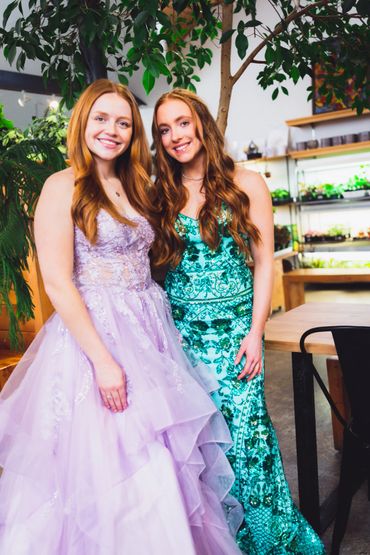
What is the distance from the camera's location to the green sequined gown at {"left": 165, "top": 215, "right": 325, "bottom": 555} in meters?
1.86

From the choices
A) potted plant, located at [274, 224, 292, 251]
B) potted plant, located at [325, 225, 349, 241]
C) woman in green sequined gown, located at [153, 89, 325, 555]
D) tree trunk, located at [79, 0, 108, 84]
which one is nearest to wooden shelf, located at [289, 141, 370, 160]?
potted plant, located at [325, 225, 349, 241]

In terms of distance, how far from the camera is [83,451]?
154 cm

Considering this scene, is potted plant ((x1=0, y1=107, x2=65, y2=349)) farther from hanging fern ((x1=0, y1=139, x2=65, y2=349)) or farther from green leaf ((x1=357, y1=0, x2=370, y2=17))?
green leaf ((x1=357, y1=0, x2=370, y2=17))

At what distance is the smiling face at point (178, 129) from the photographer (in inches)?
73.0

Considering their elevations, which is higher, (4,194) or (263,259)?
(4,194)

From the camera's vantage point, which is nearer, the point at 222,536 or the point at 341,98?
the point at 222,536

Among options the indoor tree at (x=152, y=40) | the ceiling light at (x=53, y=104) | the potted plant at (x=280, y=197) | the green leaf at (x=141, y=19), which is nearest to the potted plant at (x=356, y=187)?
the potted plant at (x=280, y=197)

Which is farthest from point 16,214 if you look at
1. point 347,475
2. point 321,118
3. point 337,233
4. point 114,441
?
point 321,118

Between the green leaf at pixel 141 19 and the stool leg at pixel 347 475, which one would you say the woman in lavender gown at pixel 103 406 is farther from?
the stool leg at pixel 347 475

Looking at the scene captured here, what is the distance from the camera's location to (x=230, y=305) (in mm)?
1892

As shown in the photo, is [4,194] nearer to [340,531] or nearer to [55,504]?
[55,504]

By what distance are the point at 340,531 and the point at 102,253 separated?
1318 millimetres

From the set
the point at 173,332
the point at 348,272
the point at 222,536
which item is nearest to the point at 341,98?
the point at 173,332

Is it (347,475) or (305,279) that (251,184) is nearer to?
(347,475)
